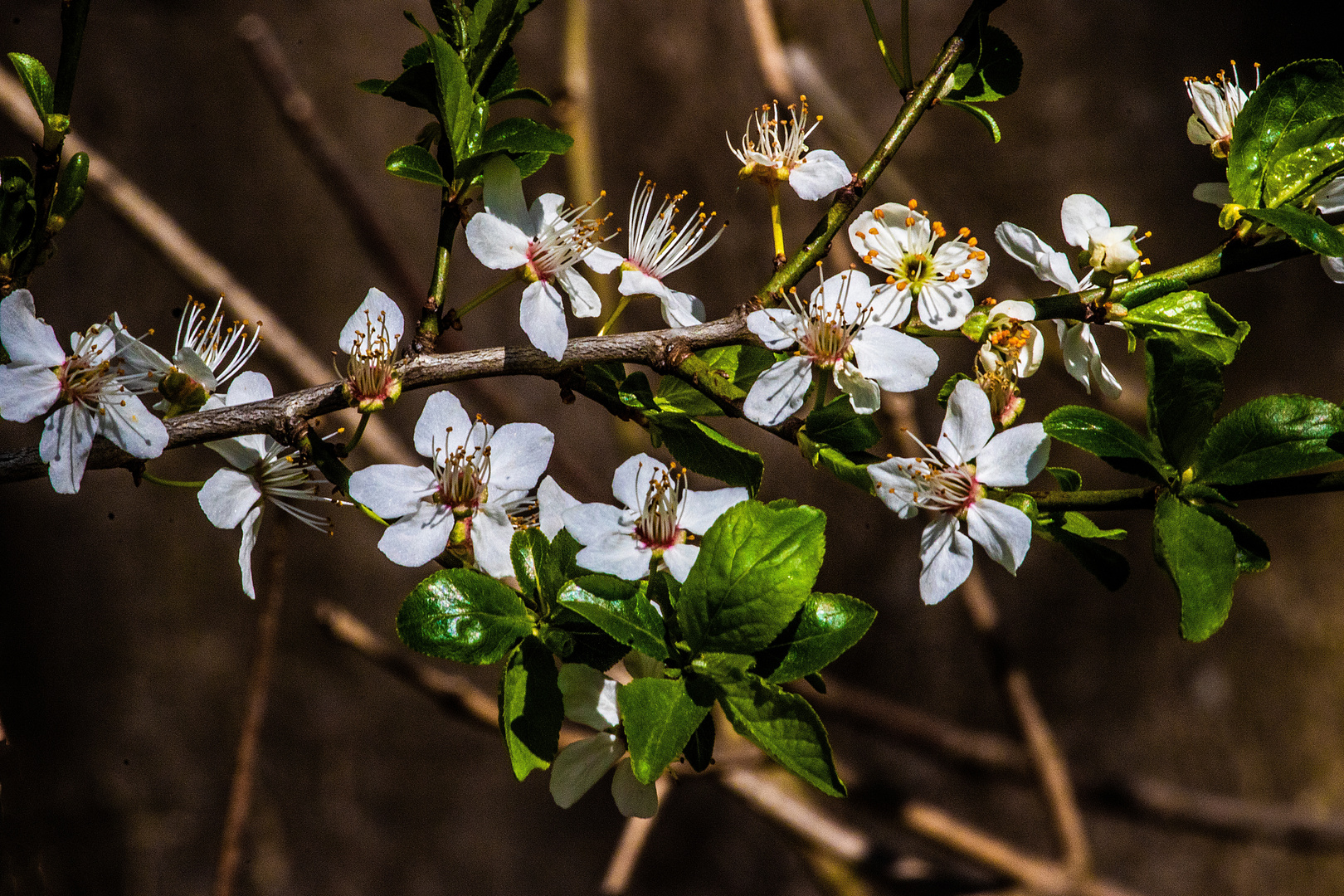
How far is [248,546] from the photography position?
1.11 feet

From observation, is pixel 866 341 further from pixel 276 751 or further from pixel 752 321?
pixel 276 751

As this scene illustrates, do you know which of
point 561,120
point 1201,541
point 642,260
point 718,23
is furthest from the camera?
point 718,23

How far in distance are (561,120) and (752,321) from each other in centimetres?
80

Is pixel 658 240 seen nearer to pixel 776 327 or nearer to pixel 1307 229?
pixel 776 327

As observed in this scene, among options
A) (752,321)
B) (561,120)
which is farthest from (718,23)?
(752,321)

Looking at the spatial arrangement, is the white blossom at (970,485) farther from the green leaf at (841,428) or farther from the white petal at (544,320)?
the white petal at (544,320)

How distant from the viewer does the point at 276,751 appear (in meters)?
1.42

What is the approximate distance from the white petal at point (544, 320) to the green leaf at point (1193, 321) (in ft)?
0.70

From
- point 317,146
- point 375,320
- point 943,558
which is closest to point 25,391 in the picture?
point 375,320

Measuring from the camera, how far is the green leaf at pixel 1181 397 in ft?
0.99

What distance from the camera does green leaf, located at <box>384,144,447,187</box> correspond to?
1.13ft

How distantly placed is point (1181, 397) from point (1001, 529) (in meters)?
0.07

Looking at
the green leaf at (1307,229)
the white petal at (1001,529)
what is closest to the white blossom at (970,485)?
A: the white petal at (1001,529)

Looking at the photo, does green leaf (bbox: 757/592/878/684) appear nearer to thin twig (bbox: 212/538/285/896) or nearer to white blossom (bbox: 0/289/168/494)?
white blossom (bbox: 0/289/168/494)
